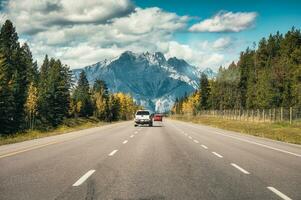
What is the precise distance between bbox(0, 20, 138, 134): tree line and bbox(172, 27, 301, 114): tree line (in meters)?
42.9

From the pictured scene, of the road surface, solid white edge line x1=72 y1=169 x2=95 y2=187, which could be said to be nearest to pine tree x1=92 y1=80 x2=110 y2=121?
the road surface

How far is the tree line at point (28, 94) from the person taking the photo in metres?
64.2

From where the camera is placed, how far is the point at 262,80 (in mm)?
95688

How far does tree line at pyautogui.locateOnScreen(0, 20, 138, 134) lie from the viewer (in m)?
64.2

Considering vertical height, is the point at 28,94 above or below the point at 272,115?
above

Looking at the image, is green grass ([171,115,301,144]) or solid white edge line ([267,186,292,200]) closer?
solid white edge line ([267,186,292,200])

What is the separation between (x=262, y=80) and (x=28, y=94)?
158 ft

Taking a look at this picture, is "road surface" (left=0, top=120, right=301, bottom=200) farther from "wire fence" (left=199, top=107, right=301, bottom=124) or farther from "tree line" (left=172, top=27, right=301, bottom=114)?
"tree line" (left=172, top=27, right=301, bottom=114)

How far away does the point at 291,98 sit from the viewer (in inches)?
3583

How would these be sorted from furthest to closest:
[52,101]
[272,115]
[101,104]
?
[101,104], [52,101], [272,115]

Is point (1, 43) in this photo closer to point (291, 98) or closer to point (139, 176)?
point (291, 98)

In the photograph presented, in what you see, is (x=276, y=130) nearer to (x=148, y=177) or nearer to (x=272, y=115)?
(x=272, y=115)

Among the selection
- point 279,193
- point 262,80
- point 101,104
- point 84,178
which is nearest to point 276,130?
point 84,178

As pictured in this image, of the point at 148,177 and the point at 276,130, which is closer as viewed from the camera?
the point at 148,177
